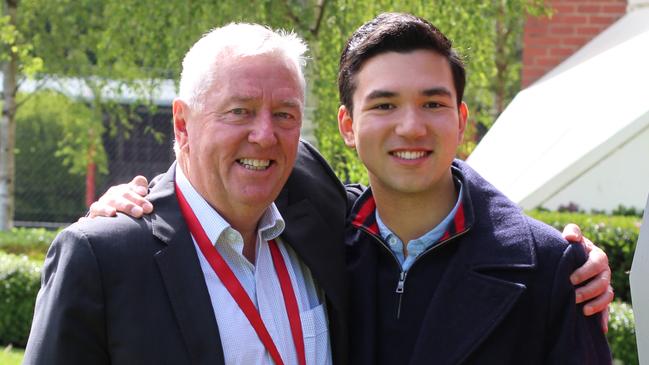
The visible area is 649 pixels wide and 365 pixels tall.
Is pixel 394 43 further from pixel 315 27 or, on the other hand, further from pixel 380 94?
pixel 315 27

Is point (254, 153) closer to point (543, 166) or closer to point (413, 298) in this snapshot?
point (413, 298)

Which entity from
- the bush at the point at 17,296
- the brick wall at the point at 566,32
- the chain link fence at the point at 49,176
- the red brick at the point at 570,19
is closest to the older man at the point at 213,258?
the bush at the point at 17,296

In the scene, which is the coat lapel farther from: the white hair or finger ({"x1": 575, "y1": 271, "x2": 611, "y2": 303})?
the white hair

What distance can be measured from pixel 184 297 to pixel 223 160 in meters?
0.39

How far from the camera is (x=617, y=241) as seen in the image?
26.1ft

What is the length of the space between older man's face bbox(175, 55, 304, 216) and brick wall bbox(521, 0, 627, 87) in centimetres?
752

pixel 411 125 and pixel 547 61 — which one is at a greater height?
pixel 411 125

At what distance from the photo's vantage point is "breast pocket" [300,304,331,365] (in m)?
2.81

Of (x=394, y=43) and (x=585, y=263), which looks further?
(x=394, y=43)

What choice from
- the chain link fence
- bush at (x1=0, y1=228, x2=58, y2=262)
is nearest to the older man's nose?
bush at (x1=0, y1=228, x2=58, y2=262)

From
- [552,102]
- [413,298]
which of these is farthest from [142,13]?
[413,298]

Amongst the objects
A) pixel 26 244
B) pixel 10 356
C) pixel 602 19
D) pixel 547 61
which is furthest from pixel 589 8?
pixel 26 244

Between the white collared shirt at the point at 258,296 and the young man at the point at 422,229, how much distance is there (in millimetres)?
128

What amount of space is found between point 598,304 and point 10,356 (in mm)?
6813
